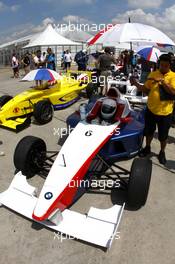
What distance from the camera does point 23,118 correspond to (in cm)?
634

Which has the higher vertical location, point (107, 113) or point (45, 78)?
point (45, 78)

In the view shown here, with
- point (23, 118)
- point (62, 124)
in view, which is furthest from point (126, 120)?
point (23, 118)

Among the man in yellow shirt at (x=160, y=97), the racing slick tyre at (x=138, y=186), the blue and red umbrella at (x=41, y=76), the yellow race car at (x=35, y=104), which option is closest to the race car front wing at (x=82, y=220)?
the racing slick tyre at (x=138, y=186)

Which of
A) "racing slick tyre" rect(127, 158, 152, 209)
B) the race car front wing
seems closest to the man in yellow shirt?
"racing slick tyre" rect(127, 158, 152, 209)

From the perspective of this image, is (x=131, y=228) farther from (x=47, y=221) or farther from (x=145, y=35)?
(x=145, y=35)

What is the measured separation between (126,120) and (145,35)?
9.21 ft

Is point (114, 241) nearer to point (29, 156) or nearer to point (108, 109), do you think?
point (29, 156)

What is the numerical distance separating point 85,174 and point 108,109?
1.19 m

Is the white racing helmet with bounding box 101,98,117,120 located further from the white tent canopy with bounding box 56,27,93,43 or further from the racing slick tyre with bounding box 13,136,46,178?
the white tent canopy with bounding box 56,27,93,43

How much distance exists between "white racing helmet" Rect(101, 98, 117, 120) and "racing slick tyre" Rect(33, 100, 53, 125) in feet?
7.61

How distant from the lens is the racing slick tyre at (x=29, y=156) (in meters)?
3.64

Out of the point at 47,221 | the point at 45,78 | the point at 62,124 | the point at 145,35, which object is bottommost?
the point at 47,221

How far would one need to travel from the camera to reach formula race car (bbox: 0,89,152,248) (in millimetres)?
2752

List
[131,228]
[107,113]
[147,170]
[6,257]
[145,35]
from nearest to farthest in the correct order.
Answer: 1. [6,257]
2. [131,228]
3. [147,170]
4. [107,113]
5. [145,35]
